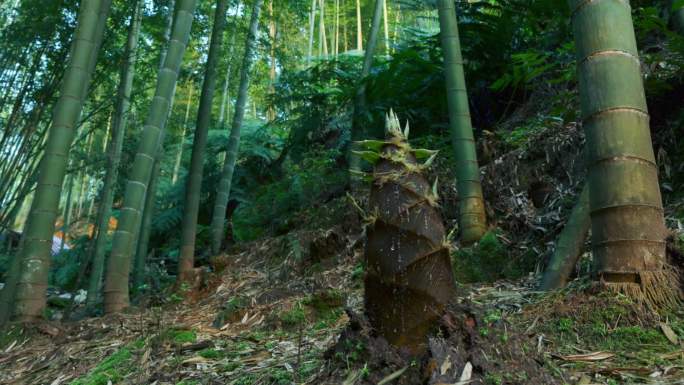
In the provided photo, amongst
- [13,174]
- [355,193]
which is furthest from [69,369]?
[13,174]

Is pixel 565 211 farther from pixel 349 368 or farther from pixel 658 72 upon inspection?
pixel 349 368

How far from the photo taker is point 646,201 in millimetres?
1744

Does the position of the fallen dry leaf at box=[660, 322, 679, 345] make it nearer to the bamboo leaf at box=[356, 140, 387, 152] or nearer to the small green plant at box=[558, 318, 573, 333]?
the small green plant at box=[558, 318, 573, 333]

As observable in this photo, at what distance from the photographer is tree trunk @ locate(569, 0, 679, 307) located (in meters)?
1.72

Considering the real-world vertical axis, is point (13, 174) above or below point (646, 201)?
above

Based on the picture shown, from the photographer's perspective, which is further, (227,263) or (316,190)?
(316,190)

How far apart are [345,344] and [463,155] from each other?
2226 millimetres

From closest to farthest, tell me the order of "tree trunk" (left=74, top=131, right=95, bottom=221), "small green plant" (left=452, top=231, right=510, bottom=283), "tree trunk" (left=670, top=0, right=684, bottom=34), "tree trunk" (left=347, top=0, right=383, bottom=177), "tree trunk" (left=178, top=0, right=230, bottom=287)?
1. "small green plant" (left=452, top=231, right=510, bottom=283)
2. "tree trunk" (left=670, top=0, right=684, bottom=34)
3. "tree trunk" (left=178, top=0, right=230, bottom=287)
4. "tree trunk" (left=347, top=0, right=383, bottom=177)
5. "tree trunk" (left=74, top=131, right=95, bottom=221)

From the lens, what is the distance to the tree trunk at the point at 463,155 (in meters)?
3.49

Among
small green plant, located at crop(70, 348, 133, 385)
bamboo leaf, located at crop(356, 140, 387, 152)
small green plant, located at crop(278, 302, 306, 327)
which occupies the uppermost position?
bamboo leaf, located at crop(356, 140, 387, 152)

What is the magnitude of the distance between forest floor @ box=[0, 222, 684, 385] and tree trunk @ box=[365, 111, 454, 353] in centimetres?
5

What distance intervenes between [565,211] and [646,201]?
1.77 metres

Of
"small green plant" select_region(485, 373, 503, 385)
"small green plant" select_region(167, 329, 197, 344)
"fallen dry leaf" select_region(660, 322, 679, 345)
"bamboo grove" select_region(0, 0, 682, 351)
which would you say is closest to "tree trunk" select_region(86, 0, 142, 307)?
"bamboo grove" select_region(0, 0, 682, 351)

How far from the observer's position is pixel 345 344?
1509 millimetres
